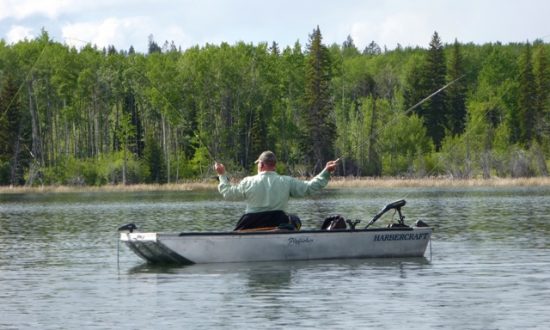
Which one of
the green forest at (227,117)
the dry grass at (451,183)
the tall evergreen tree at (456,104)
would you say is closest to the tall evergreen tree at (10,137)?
the green forest at (227,117)

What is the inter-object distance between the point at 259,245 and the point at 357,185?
56.0 m

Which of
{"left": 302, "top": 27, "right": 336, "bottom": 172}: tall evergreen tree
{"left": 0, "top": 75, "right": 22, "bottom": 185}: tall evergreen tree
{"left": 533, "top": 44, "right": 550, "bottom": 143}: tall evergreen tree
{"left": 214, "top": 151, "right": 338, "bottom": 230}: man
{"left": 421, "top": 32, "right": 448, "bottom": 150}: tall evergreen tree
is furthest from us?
{"left": 421, "top": 32, "right": 448, "bottom": 150}: tall evergreen tree

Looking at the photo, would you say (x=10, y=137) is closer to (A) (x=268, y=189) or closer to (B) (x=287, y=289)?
(A) (x=268, y=189)

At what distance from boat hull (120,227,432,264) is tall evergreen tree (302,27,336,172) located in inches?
2752

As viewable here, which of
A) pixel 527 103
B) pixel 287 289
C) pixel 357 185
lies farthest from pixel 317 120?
pixel 287 289

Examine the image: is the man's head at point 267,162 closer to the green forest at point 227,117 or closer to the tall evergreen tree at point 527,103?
the green forest at point 227,117

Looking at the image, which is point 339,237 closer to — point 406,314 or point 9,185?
point 406,314

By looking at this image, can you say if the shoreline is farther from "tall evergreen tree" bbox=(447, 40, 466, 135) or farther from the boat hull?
the boat hull

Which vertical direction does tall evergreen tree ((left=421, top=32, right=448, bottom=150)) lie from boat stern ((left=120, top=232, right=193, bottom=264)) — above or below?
above

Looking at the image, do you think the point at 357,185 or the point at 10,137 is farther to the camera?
the point at 10,137

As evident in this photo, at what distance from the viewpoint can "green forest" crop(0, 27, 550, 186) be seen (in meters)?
89.3

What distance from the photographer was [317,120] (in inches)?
3632

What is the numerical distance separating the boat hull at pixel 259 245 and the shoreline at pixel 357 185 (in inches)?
1951

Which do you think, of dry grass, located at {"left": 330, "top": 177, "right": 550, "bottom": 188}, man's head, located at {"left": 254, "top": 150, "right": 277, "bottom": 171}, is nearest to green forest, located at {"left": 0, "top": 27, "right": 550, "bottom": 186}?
dry grass, located at {"left": 330, "top": 177, "right": 550, "bottom": 188}
